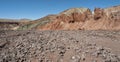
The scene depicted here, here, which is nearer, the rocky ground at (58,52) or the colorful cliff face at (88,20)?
the rocky ground at (58,52)

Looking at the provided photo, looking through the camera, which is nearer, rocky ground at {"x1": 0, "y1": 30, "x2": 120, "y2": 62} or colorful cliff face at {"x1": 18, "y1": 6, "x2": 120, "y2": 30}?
rocky ground at {"x1": 0, "y1": 30, "x2": 120, "y2": 62}

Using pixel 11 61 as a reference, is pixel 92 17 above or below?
above

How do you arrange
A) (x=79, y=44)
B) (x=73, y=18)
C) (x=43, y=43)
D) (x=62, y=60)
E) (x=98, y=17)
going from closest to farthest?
(x=62, y=60)
(x=79, y=44)
(x=43, y=43)
(x=98, y=17)
(x=73, y=18)

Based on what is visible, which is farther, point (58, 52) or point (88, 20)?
point (88, 20)

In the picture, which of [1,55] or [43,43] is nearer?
[1,55]

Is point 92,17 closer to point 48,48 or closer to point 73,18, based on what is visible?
point 73,18

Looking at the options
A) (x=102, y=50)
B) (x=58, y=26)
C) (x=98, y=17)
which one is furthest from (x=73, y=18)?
(x=102, y=50)

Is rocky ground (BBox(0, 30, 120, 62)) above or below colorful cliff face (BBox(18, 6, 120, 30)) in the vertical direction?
below

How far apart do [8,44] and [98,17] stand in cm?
2117

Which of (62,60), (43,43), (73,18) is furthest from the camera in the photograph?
(73,18)

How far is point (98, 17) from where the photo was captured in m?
31.5

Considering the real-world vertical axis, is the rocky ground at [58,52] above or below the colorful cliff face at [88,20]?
below

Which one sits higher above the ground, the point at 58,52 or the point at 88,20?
the point at 88,20

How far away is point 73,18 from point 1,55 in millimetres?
25652
